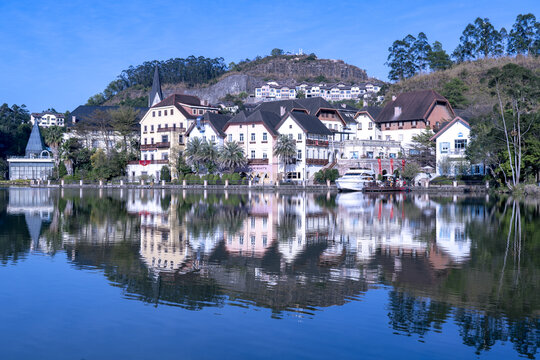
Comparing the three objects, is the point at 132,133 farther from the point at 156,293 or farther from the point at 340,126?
the point at 156,293

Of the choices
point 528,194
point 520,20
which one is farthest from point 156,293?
point 520,20

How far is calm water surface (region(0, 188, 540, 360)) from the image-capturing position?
9.67 metres

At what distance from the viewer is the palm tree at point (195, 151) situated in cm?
7900

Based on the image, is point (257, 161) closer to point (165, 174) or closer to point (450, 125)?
point (165, 174)

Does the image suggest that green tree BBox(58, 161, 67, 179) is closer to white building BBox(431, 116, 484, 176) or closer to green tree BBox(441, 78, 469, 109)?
white building BBox(431, 116, 484, 176)

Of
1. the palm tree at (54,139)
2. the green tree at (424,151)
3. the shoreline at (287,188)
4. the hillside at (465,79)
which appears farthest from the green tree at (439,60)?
the palm tree at (54,139)

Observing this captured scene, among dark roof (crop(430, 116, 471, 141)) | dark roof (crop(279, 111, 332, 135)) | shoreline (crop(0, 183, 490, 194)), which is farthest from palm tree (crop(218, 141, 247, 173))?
dark roof (crop(430, 116, 471, 141))

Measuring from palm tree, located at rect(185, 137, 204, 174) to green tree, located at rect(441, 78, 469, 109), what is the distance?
1691 inches

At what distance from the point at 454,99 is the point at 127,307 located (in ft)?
302

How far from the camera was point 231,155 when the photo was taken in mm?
77125

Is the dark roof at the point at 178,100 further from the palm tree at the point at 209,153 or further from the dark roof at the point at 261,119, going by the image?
the palm tree at the point at 209,153

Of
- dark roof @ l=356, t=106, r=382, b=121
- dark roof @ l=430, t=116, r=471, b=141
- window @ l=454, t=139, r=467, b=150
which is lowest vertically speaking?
window @ l=454, t=139, r=467, b=150

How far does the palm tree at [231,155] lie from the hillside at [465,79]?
39.2 metres

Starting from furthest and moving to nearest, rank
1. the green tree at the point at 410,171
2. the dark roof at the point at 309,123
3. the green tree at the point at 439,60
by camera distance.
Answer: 1. the green tree at the point at 439,60
2. the dark roof at the point at 309,123
3. the green tree at the point at 410,171
